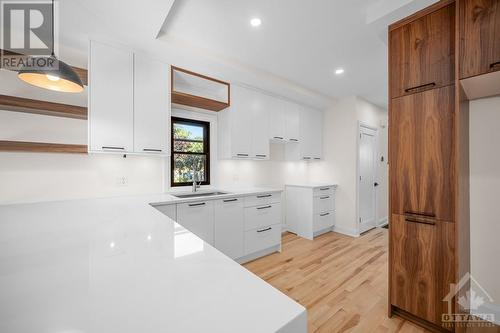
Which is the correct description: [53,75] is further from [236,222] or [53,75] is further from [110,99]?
[236,222]

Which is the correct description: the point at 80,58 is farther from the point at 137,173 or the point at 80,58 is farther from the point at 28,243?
the point at 28,243

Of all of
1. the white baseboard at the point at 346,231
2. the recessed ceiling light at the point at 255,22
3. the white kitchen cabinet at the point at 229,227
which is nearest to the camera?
the recessed ceiling light at the point at 255,22

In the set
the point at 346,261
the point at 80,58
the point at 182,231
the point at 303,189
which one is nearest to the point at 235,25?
the point at 80,58

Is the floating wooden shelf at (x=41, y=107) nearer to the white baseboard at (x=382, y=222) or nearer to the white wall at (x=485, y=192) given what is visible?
the white wall at (x=485, y=192)

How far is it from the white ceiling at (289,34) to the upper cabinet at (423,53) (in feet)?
1.32

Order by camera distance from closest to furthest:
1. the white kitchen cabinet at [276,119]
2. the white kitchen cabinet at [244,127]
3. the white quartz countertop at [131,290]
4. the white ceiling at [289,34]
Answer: the white quartz countertop at [131,290] → the white ceiling at [289,34] → the white kitchen cabinet at [244,127] → the white kitchen cabinet at [276,119]

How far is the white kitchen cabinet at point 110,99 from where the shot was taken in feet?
6.59

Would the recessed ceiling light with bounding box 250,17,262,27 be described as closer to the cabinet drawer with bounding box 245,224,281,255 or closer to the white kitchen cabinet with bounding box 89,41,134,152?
the white kitchen cabinet with bounding box 89,41,134,152

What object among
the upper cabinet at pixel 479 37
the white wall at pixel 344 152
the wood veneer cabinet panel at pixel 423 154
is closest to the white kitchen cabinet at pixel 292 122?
the white wall at pixel 344 152

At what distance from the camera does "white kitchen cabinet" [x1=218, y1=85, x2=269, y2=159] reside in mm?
3035

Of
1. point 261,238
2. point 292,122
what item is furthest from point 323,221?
point 292,122

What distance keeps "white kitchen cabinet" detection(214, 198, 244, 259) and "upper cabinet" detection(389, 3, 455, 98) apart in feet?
6.75

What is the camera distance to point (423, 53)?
162cm

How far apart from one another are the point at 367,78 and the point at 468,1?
1.89 metres
